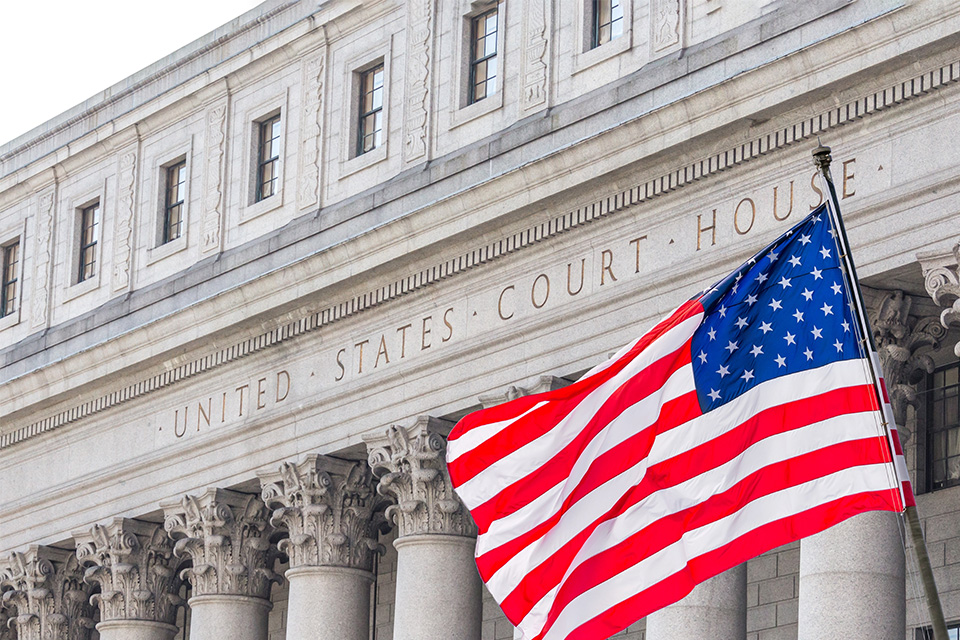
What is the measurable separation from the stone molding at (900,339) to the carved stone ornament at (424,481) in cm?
1018

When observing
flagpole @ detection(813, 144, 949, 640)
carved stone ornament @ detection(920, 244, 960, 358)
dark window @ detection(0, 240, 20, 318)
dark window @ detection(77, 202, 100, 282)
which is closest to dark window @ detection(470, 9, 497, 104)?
carved stone ornament @ detection(920, 244, 960, 358)

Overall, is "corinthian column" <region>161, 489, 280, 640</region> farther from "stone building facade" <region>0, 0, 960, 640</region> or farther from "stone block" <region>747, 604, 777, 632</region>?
"stone block" <region>747, 604, 777, 632</region>

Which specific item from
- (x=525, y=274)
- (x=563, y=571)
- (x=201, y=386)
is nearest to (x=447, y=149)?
(x=525, y=274)

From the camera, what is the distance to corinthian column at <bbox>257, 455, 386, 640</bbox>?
1778 inches

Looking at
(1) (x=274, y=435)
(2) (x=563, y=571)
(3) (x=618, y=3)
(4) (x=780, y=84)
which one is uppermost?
(3) (x=618, y=3)

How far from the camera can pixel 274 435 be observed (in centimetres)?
4672

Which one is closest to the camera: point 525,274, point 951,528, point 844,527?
point 844,527

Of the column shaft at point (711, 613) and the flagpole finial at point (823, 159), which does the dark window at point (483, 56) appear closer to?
the column shaft at point (711, 613)

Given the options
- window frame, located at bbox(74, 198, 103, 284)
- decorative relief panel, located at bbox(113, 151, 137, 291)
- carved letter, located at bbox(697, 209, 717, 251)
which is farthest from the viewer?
window frame, located at bbox(74, 198, 103, 284)

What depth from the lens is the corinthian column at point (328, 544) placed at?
45.2m

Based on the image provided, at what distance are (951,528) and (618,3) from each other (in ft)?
37.3

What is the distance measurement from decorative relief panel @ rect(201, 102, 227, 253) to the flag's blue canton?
28121 mm

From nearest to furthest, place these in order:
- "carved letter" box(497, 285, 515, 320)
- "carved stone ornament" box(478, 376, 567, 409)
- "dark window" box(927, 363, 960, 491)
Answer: "dark window" box(927, 363, 960, 491), "carved stone ornament" box(478, 376, 567, 409), "carved letter" box(497, 285, 515, 320)

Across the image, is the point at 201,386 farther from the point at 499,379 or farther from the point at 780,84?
the point at 780,84
